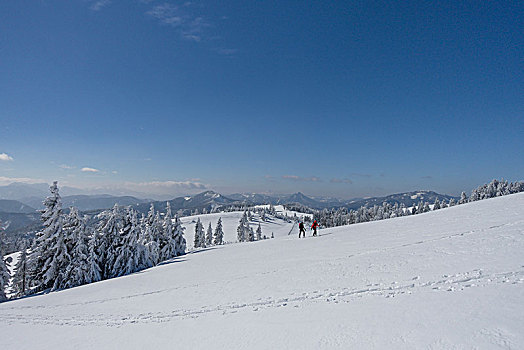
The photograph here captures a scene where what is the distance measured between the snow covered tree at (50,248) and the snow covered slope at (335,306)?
480 inches

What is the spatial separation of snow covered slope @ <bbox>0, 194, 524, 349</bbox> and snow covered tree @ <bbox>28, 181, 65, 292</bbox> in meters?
12.2

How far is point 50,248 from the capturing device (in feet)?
87.8

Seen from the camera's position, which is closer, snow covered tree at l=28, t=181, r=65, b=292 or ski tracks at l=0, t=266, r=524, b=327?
ski tracks at l=0, t=266, r=524, b=327

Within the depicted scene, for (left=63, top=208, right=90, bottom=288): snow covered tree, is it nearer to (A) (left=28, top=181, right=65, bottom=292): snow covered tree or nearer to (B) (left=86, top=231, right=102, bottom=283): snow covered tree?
(B) (left=86, top=231, right=102, bottom=283): snow covered tree

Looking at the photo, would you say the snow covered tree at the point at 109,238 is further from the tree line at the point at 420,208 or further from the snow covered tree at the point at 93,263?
→ the tree line at the point at 420,208

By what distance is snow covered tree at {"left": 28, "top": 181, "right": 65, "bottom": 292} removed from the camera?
2681cm

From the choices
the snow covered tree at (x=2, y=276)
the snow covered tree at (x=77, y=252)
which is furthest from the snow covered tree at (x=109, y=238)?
the snow covered tree at (x=2, y=276)

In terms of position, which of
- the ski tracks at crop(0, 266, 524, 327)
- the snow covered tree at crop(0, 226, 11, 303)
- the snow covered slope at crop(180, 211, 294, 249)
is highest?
the ski tracks at crop(0, 266, 524, 327)

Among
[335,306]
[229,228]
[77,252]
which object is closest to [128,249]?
[77,252]

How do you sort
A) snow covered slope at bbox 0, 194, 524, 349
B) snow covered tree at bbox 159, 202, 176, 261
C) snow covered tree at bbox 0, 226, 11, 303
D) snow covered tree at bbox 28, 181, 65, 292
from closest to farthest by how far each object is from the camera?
snow covered slope at bbox 0, 194, 524, 349 < snow covered tree at bbox 0, 226, 11, 303 < snow covered tree at bbox 28, 181, 65, 292 < snow covered tree at bbox 159, 202, 176, 261

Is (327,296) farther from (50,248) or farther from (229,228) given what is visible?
(229,228)

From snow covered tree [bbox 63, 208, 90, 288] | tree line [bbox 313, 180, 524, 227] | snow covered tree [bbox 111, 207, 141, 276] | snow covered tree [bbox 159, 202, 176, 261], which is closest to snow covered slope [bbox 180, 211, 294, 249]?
tree line [bbox 313, 180, 524, 227]

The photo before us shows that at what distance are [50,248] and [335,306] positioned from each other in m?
32.8

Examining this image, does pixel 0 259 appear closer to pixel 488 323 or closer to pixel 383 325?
pixel 383 325
